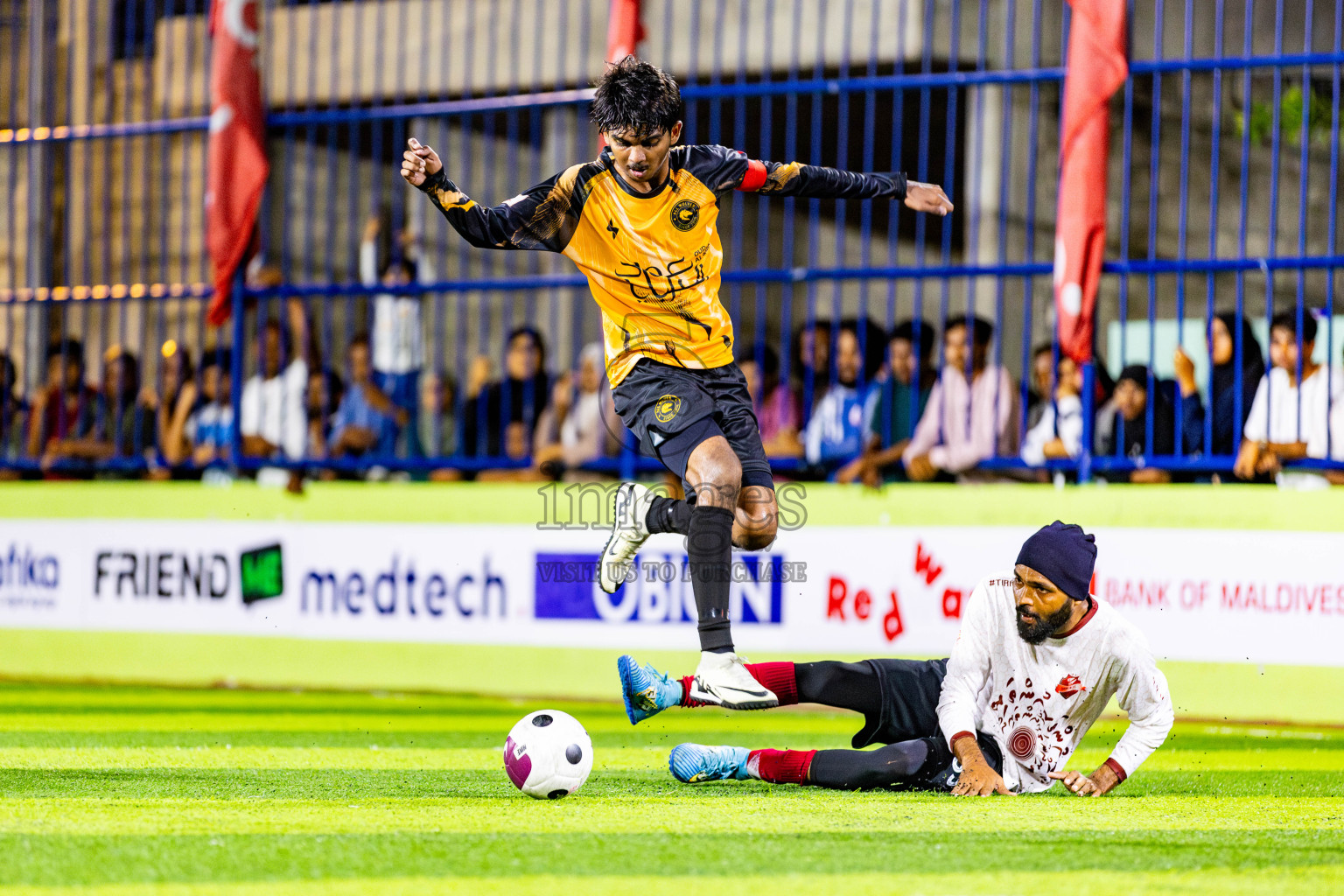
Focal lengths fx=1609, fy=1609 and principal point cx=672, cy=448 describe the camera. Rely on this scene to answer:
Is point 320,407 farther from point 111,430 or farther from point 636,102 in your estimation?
point 636,102

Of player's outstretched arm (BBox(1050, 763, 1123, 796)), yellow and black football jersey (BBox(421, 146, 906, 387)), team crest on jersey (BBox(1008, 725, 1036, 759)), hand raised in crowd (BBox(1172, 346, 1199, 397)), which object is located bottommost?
player's outstretched arm (BBox(1050, 763, 1123, 796))

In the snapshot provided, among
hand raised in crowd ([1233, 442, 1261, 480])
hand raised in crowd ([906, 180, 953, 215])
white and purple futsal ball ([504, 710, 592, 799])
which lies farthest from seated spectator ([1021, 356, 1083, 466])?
white and purple futsal ball ([504, 710, 592, 799])

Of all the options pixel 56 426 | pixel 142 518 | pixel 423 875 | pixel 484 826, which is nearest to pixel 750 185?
pixel 484 826

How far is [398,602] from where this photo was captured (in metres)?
9.34

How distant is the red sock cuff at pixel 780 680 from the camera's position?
5.36 metres

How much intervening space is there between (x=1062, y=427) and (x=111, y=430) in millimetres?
6084

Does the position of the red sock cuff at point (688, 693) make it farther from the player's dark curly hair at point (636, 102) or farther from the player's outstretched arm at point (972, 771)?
the player's dark curly hair at point (636, 102)

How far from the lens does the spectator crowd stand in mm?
8078

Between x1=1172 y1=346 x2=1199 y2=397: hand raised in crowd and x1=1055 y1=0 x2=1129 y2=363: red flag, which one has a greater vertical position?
x1=1055 y1=0 x2=1129 y2=363: red flag

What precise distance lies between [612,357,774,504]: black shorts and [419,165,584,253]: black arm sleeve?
1.87ft

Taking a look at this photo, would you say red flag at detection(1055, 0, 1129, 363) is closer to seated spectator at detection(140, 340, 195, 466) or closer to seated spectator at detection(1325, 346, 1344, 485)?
seated spectator at detection(1325, 346, 1344, 485)

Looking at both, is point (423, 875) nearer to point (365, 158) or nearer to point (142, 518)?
point (142, 518)

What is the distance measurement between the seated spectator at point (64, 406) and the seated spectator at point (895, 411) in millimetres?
4981

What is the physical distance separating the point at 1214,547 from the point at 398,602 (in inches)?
178
